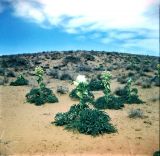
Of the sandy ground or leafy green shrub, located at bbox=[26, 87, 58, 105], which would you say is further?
leafy green shrub, located at bbox=[26, 87, 58, 105]

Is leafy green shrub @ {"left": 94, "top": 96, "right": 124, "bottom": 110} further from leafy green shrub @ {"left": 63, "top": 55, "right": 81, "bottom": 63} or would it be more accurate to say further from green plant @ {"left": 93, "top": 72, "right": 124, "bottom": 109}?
leafy green shrub @ {"left": 63, "top": 55, "right": 81, "bottom": 63}

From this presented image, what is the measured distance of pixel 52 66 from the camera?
4503 centimetres

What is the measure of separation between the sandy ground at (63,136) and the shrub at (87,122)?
12.3 inches

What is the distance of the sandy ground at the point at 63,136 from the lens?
12.6m

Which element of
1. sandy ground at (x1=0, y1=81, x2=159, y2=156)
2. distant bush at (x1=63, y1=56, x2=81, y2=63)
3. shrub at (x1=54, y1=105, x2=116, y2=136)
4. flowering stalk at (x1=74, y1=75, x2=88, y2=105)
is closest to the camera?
sandy ground at (x1=0, y1=81, x2=159, y2=156)

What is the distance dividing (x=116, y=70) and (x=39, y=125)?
2537 cm

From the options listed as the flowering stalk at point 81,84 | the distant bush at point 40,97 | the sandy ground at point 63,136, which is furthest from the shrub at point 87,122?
the distant bush at point 40,97

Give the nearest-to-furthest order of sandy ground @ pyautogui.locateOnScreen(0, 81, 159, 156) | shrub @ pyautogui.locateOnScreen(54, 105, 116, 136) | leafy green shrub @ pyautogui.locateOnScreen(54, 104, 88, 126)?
sandy ground @ pyautogui.locateOnScreen(0, 81, 159, 156)
shrub @ pyautogui.locateOnScreen(54, 105, 116, 136)
leafy green shrub @ pyautogui.locateOnScreen(54, 104, 88, 126)

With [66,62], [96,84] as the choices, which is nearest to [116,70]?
[66,62]

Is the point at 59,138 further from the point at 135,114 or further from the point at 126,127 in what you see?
the point at 135,114

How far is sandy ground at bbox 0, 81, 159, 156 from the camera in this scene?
12562mm

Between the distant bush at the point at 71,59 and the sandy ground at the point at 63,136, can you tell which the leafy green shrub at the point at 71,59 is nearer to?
the distant bush at the point at 71,59

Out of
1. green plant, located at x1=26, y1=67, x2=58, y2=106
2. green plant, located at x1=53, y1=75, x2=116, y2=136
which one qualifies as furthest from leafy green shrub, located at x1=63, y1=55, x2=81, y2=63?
green plant, located at x1=53, y1=75, x2=116, y2=136

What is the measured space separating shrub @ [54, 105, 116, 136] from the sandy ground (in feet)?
1.03
